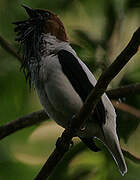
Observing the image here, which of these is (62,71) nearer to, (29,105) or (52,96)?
(52,96)

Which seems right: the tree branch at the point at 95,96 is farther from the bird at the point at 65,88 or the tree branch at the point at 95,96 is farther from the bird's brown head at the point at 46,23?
the bird's brown head at the point at 46,23

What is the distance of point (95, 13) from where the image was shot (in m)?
4.80

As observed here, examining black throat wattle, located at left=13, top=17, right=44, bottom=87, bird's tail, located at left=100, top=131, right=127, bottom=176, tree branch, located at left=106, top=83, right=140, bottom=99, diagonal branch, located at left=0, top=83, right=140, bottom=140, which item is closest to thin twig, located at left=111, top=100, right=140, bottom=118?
diagonal branch, located at left=0, top=83, right=140, bottom=140

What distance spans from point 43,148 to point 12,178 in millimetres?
506

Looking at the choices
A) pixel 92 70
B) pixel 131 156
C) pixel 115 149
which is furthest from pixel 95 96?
pixel 92 70

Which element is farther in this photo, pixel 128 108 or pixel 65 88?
pixel 128 108

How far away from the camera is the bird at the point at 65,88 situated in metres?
3.75

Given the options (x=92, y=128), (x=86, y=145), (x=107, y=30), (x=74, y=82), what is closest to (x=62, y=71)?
(x=74, y=82)

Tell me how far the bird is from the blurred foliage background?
34cm

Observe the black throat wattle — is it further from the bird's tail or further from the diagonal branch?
the bird's tail

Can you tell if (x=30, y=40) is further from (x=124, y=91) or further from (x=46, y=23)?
(x=124, y=91)

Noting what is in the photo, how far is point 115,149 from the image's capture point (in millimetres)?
3912

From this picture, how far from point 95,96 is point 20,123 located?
4.81ft

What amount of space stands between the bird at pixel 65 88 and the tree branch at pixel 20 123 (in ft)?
1.57
